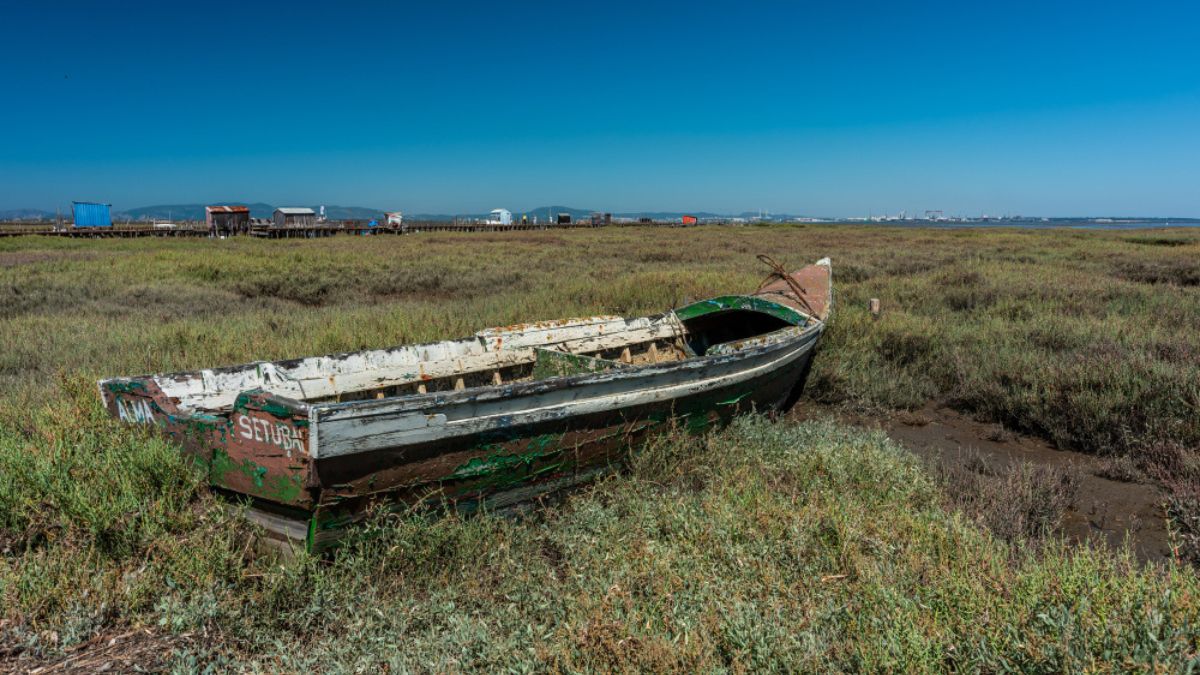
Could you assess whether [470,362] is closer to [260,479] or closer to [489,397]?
[489,397]

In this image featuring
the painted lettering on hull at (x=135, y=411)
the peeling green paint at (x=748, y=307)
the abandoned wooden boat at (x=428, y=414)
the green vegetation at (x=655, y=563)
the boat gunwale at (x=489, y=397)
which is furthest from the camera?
the peeling green paint at (x=748, y=307)

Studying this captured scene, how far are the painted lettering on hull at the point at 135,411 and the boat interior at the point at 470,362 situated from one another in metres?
0.28

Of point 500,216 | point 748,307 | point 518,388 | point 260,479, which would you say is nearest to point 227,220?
point 500,216

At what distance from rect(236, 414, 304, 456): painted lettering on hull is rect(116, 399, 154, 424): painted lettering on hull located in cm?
95

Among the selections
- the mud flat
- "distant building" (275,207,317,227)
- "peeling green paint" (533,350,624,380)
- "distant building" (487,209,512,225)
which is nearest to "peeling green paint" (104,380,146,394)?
"peeling green paint" (533,350,624,380)

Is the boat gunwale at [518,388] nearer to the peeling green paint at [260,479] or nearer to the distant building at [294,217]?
the peeling green paint at [260,479]

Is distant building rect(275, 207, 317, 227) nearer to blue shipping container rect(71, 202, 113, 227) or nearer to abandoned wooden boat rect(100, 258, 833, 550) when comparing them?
blue shipping container rect(71, 202, 113, 227)

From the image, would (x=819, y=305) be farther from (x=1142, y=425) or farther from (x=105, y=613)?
(x=105, y=613)

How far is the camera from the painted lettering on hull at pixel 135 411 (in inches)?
149

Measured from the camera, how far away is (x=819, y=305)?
27.3ft

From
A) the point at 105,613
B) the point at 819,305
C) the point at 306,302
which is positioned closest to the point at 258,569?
the point at 105,613

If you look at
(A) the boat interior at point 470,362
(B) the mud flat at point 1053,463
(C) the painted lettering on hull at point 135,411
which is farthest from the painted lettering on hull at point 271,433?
(B) the mud flat at point 1053,463

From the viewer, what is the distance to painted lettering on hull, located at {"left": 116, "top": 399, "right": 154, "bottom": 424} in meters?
3.80

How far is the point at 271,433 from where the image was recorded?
3201mm
